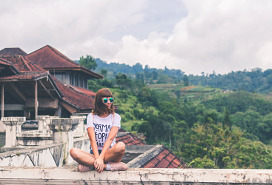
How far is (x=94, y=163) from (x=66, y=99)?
12365 millimetres

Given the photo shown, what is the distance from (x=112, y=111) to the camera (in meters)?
3.85

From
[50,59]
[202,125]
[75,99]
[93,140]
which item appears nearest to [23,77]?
[75,99]

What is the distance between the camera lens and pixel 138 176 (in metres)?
2.99

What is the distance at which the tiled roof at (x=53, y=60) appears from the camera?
71.5 ft

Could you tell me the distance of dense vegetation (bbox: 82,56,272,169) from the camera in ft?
76.1

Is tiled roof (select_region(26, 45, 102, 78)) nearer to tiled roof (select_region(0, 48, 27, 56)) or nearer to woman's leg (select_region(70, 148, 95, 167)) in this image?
tiled roof (select_region(0, 48, 27, 56))

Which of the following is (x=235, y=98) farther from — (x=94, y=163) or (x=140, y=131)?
(x=94, y=163)

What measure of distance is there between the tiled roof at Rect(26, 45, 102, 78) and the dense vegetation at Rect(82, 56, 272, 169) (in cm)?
1096

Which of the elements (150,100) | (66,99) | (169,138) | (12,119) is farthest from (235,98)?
(12,119)

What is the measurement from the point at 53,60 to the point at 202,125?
1641 centimetres

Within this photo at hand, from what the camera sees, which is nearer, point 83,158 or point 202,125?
point 83,158

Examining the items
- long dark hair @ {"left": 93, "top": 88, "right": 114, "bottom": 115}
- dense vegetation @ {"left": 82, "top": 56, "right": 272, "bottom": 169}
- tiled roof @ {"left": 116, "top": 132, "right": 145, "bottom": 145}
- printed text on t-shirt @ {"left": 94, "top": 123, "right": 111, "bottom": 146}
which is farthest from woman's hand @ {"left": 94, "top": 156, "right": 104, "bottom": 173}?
dense vegetation @ {"left": 82, "top": 56, "right": 272, "bottom": 169}

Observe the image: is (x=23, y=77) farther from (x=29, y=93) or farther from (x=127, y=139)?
(x=127, y=139)

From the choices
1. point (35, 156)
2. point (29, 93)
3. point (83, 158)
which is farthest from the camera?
point (29, 93)
